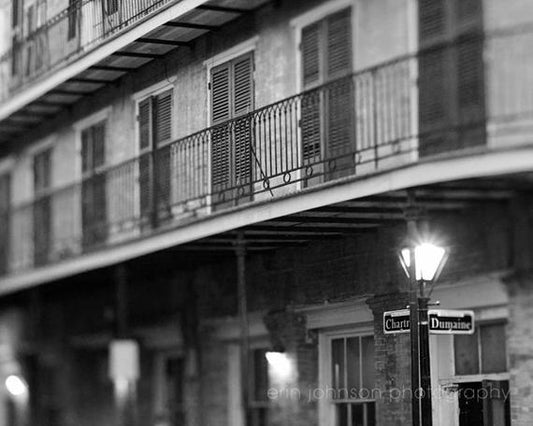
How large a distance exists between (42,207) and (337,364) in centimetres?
832

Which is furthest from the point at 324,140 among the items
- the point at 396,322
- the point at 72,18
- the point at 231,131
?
the point at 72,18

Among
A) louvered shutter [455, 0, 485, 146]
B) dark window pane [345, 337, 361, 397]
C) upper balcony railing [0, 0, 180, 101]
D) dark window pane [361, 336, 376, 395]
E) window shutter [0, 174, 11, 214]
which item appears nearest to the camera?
louvered shutter [455, 0, 485, 146]

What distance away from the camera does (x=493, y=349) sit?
14.1 m

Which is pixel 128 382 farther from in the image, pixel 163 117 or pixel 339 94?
pixel 339 94

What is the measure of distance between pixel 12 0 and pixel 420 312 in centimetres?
1272

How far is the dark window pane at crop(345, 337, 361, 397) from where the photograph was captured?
15.9 metres

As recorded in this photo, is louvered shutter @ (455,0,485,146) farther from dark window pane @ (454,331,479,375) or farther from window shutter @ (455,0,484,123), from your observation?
dark window pane @ (454,331,479,375)

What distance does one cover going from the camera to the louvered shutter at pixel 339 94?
50.0 feet

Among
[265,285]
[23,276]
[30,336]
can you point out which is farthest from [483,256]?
[30,336]

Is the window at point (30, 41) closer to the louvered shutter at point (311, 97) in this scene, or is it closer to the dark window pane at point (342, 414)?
the louvered shutter at point (311, 97)

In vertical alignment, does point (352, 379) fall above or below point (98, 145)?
below

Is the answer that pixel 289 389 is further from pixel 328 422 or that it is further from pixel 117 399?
pixel 117 399

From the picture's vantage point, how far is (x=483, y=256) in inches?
547

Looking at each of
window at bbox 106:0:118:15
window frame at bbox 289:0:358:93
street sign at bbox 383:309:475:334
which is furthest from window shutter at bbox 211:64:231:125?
street sign at bbox 383:309:475:334
